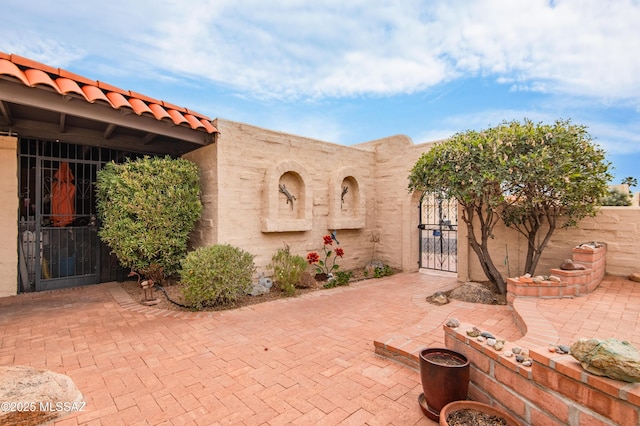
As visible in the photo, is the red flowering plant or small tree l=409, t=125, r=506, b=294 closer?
small tree l=409, t=125, r=506, b=294

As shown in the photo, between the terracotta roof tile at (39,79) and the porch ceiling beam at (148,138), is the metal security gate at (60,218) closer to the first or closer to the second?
the porch ceiling beam at (148,138)

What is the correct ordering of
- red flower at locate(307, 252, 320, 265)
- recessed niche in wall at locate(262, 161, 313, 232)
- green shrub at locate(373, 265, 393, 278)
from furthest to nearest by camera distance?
green shrub at locate(373, 265, 393, 278) → red flower at locate(307, 252, 320, 265) → recessed niche in wall at locate(262, 161, 313, 232)

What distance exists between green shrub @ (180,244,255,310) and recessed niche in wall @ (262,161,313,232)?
A: 4.63 ft

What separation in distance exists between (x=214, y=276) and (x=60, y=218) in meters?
4.19

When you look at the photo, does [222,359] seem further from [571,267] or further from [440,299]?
[571,267]

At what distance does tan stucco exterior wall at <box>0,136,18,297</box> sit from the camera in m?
5.88

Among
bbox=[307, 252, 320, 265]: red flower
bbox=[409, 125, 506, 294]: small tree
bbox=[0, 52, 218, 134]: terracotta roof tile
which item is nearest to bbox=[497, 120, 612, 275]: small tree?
bbox=[409, 125, 506, 294]: small tree

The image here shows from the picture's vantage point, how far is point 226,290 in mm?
5320

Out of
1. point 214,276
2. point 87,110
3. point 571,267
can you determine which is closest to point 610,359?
point 571,267

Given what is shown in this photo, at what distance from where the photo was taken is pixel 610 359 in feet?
5.24

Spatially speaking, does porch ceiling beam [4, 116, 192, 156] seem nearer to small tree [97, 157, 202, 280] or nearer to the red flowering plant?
small tree [97, 157, 202, 280]

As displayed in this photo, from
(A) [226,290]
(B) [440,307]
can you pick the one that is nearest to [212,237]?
(A) [226,290]

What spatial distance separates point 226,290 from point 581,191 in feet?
20.3

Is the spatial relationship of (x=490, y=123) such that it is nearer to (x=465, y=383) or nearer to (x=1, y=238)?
(x=465, y=383)
